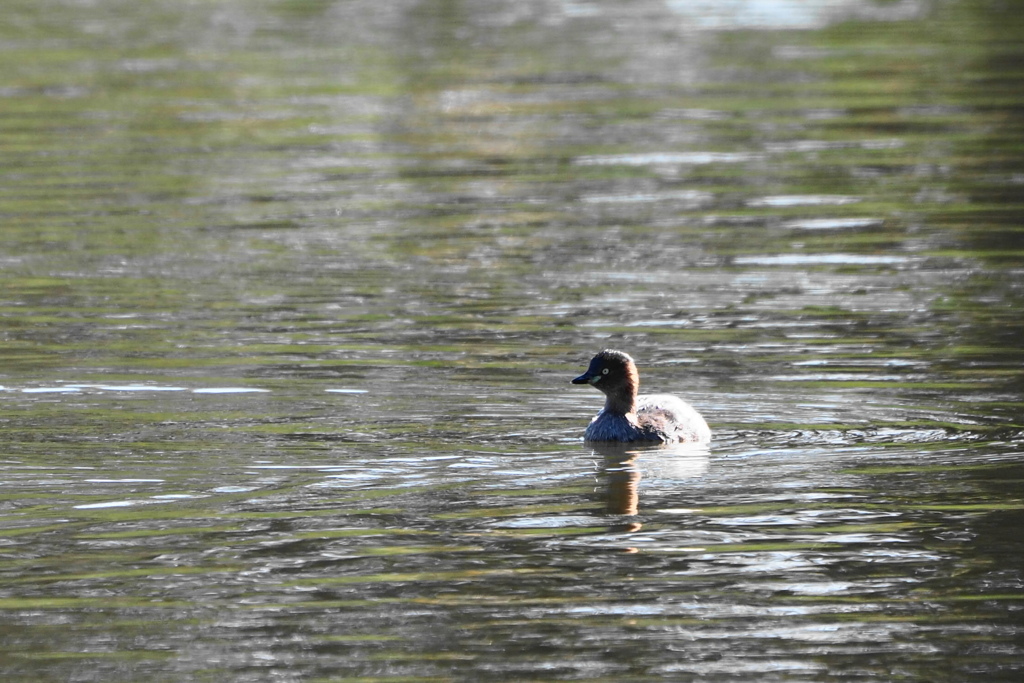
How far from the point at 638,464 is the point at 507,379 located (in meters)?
1.58

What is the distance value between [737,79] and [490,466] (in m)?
16.8

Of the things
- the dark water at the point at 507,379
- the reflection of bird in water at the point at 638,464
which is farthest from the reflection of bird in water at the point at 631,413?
the dark water at the point at 507,379

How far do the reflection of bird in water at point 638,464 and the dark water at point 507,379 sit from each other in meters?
0.06

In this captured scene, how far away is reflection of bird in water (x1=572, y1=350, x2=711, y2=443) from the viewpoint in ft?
34.6

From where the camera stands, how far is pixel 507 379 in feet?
38.2

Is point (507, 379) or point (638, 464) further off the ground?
point (507, 379)

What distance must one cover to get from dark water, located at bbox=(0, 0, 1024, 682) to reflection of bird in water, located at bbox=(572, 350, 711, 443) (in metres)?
0.29

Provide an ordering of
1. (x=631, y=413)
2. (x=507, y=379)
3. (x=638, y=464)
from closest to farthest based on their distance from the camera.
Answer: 1. (x=638, y=464)
2. (x=631, y=413)
3. (x=507, y=379)

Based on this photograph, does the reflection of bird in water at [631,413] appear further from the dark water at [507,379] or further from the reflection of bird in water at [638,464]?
the dark water at [507,379]

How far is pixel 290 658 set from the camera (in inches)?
288

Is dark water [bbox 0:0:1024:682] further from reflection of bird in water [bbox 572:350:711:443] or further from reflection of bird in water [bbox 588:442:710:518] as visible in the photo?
reflection of bird in water [bbox 572:350:711:443]

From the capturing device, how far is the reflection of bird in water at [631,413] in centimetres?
1055

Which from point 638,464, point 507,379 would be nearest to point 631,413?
point 638,464

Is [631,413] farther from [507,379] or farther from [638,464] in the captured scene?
[507,379]
